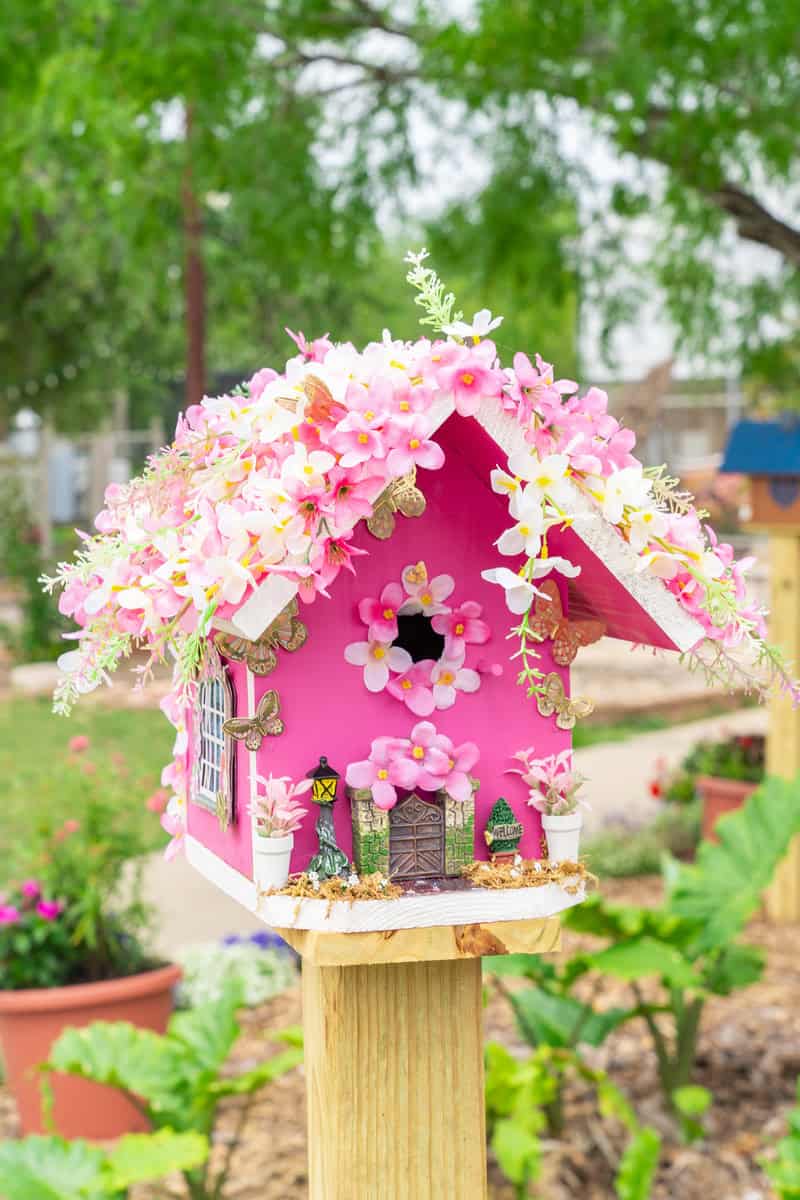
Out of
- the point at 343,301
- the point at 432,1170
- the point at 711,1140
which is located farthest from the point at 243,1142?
the point at 343,301

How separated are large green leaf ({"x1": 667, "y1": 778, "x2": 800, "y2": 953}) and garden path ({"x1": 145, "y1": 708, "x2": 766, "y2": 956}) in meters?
0.37

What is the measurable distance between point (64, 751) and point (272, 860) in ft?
30.3

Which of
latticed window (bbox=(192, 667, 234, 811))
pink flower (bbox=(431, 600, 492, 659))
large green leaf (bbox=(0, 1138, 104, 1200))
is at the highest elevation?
pink flower (bbox=(431, 600, 492, 659))

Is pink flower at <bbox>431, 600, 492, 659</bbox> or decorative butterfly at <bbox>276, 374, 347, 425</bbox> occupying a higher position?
decorative butterfly at <bbox>276, 374, 347, 425</bbox>

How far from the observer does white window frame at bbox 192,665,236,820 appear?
181cm

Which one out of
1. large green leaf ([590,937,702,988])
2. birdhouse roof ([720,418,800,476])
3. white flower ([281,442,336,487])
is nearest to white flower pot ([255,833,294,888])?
white flower ([281,442,336,487])

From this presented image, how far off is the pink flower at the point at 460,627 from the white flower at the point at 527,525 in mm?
200

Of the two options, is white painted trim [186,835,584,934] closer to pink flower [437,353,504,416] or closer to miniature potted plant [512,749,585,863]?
miniature potted plant [512,749,585,863]

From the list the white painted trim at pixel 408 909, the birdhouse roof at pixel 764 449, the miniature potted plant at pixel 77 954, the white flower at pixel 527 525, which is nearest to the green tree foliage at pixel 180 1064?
the miniature potted plant at pixel 77 954

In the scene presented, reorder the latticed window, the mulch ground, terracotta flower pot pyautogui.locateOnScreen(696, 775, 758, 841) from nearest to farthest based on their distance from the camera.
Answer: the latticed window < the mulch ground < terracotta flower pot pyautogui.locateOnScreen(696, 775, 758, 841)

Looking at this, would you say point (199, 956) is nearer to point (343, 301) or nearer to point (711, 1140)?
point (711, 1140)

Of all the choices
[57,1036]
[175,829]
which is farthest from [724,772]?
[175,829]

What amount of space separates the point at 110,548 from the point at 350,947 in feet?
1.75

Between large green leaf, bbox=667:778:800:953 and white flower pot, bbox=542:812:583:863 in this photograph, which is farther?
large green leaf, bbox=667:778:800:953
